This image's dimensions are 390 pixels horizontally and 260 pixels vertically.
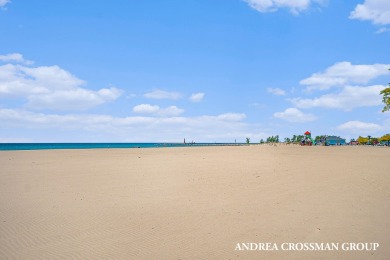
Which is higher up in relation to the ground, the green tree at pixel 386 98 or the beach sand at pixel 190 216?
the green tree at pixel 386 98

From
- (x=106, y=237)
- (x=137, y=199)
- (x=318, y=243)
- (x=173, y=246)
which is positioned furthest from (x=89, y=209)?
(x=318, y=243)

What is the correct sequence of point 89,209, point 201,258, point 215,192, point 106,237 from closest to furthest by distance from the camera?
point 201,258
point 106,237
point 89,209
point 215,192

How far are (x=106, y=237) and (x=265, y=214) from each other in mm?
4932

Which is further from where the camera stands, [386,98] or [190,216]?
[386,98]

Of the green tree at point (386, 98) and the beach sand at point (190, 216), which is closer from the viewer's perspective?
the beach sand at point (190, 216)

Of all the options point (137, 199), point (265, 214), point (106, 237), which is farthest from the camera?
point (137, 199)

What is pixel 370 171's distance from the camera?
55.7 feet

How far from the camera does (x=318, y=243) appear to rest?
679 centimetres

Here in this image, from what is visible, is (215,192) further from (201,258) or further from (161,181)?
(201,258)

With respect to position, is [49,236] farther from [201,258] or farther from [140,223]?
[201,258]

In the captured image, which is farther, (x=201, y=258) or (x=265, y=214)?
(x=265, y=214)

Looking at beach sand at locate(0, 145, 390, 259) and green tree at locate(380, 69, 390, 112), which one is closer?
beach sand at locate(0, 145, 390, 259)

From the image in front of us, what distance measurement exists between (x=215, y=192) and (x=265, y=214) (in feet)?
11.3

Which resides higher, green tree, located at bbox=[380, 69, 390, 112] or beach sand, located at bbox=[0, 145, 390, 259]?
green tree, located at bbox=[380, 69, 390, 112]
